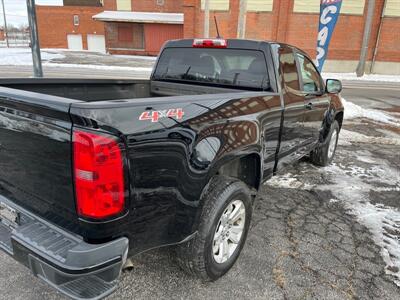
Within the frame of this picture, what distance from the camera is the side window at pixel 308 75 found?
414 cm

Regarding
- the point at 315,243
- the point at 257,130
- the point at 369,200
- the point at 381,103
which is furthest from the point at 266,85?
the point at 381,103

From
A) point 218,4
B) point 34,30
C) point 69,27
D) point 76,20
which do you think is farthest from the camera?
point 69,27

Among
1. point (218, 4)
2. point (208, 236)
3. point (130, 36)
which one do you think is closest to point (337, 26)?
point (218, 4)

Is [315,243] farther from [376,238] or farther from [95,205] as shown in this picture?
[95,205]

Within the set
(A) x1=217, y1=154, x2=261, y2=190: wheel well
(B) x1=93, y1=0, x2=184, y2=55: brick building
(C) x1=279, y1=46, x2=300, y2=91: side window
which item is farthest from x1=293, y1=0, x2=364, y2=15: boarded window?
(A) x1=217, y1=154, x2=261, y2=190: wheel well

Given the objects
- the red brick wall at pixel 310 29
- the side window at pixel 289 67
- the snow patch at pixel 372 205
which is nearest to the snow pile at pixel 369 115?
the snow patch at pixel 372 205

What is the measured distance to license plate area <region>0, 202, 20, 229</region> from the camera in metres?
2.22

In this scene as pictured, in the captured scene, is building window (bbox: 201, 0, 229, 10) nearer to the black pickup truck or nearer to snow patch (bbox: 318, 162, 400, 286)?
snow patch (bbox: 318, 162, 400, 286)

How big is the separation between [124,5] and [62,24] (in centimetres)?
1004

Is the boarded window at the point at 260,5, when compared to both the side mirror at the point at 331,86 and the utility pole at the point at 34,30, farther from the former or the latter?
the side mirror at the point at 331,86

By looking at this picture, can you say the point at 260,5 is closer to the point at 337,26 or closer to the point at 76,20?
the point at 337,26

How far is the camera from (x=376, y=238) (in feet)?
11.2

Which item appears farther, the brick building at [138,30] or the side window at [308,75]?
the brick building at [138,30]

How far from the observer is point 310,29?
26844 millimetres
